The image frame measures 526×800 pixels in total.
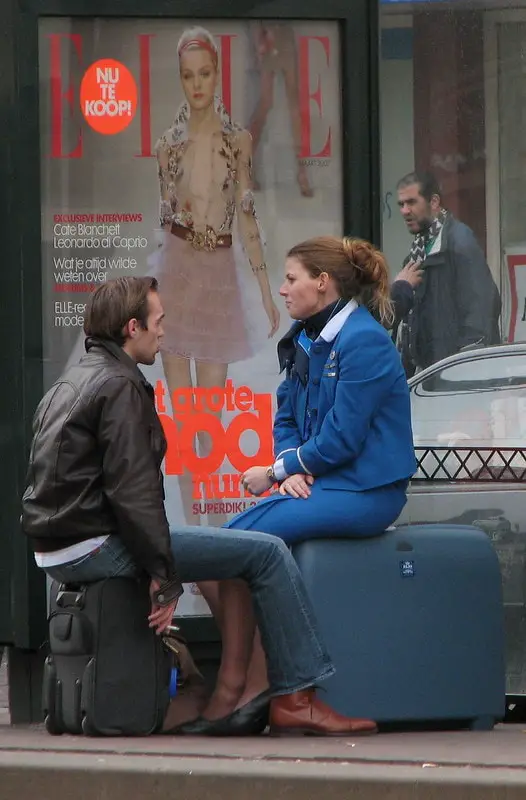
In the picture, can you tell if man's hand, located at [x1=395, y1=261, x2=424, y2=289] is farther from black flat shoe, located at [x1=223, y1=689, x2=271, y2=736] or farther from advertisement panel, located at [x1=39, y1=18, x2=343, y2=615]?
black flat shoe, located at [x1=223, y1=689, x2=271, y2=736]

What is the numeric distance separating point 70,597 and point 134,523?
0.36 metres

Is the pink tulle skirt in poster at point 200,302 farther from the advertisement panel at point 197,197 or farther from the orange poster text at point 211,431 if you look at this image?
the orange poster text at point 211,431

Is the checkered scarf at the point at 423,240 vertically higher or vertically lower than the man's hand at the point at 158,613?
higher

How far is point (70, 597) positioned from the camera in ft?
16.9

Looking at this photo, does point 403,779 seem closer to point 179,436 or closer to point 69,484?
point 69,484

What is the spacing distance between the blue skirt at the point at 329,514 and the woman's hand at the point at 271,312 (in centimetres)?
129

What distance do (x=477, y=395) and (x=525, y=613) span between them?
0.85 m

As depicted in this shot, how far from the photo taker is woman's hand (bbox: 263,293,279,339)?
6.64 m

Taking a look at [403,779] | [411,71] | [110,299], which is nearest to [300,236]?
Result: [411,71]

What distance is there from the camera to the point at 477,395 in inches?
260

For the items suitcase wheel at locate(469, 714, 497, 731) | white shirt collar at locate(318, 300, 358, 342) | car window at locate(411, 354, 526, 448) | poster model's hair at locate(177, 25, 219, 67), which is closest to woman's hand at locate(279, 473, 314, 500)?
white shirt collar at locate(318, 300, 358, 342)

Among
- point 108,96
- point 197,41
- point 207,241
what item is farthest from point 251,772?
point 197,41

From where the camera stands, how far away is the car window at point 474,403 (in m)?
6.59

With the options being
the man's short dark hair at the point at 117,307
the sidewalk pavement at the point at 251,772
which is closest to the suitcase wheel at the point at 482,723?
the sidewalk pavement at the point at 251,772
